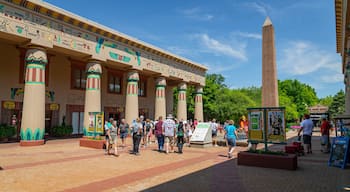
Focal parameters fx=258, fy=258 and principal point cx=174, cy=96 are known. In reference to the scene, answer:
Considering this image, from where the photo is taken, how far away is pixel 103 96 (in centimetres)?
2466

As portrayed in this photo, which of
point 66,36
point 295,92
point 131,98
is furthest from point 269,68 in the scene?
point 295,92

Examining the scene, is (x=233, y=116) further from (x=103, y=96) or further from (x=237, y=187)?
(x=237, y=187)

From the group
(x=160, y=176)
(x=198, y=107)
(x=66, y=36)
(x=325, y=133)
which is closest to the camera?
(x=160, y=176)

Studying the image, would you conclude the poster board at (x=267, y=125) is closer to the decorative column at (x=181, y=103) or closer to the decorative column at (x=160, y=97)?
the decorative column at (x=160, y=97)

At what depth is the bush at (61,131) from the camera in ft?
66.0

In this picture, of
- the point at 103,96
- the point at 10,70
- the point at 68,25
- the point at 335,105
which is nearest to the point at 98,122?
the point at 68,25

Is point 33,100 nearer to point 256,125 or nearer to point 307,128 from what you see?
point 256,125

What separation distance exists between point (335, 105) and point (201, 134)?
66.1 metres

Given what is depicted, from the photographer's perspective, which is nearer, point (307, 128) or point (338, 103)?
point (307, 128)

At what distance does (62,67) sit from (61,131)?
5219 mm

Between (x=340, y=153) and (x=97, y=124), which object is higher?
(x=97, y=124)

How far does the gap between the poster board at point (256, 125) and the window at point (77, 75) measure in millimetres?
17034

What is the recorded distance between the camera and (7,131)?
16891 mm

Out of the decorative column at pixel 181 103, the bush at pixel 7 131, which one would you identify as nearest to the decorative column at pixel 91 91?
the bush at pixel 7 131
